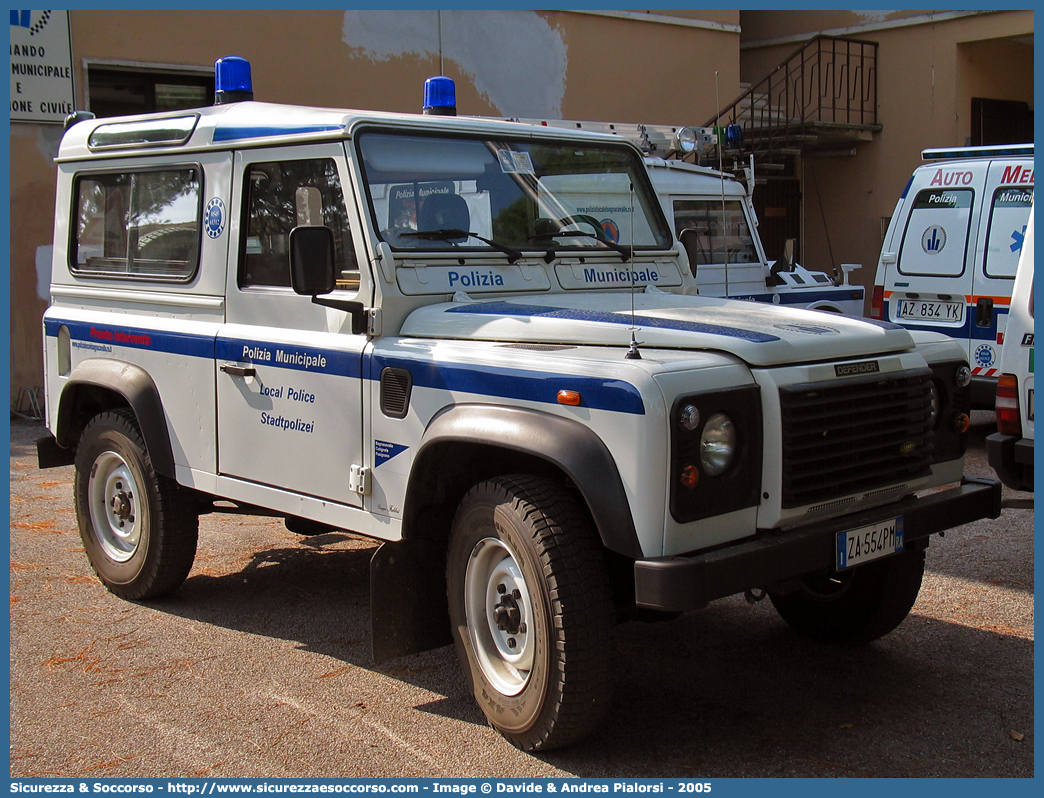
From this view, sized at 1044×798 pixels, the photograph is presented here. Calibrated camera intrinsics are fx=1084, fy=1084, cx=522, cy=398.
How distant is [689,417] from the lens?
3311 millimetres

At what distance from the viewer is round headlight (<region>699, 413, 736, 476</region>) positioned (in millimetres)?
3391

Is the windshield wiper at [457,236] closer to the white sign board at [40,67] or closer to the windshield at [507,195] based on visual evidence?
the windshield at [507,195]

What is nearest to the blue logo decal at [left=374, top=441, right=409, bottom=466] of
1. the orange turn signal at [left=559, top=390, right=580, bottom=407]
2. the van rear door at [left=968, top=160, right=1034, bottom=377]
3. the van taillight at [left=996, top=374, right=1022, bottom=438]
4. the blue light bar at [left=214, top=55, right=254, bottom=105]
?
the orange turn signal at [left=559, top=390, right=580, bottom=407]

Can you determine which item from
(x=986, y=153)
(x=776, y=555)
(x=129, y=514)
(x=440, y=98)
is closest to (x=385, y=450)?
(x=776, y=555)

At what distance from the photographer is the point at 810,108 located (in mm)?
17328

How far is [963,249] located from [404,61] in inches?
283

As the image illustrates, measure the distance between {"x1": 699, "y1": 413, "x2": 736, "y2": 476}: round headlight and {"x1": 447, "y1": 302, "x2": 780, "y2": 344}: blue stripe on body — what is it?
336 millimetres

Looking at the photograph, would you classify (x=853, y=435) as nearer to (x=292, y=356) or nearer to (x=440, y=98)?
(x=292, y=356)

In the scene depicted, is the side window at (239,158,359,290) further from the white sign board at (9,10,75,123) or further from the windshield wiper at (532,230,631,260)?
the white sign board at (9,10,75,123)

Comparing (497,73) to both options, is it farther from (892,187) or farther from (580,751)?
(580,751)

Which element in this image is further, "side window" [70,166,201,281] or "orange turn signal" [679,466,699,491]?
"side window" [70,166,201,281]

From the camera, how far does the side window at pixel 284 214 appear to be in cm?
441

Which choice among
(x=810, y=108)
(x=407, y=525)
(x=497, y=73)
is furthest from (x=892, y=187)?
(x=407, y=525)

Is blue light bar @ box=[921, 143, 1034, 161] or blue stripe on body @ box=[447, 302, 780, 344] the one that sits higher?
blue light bar @ box=[921, 143, 1034, 161]
